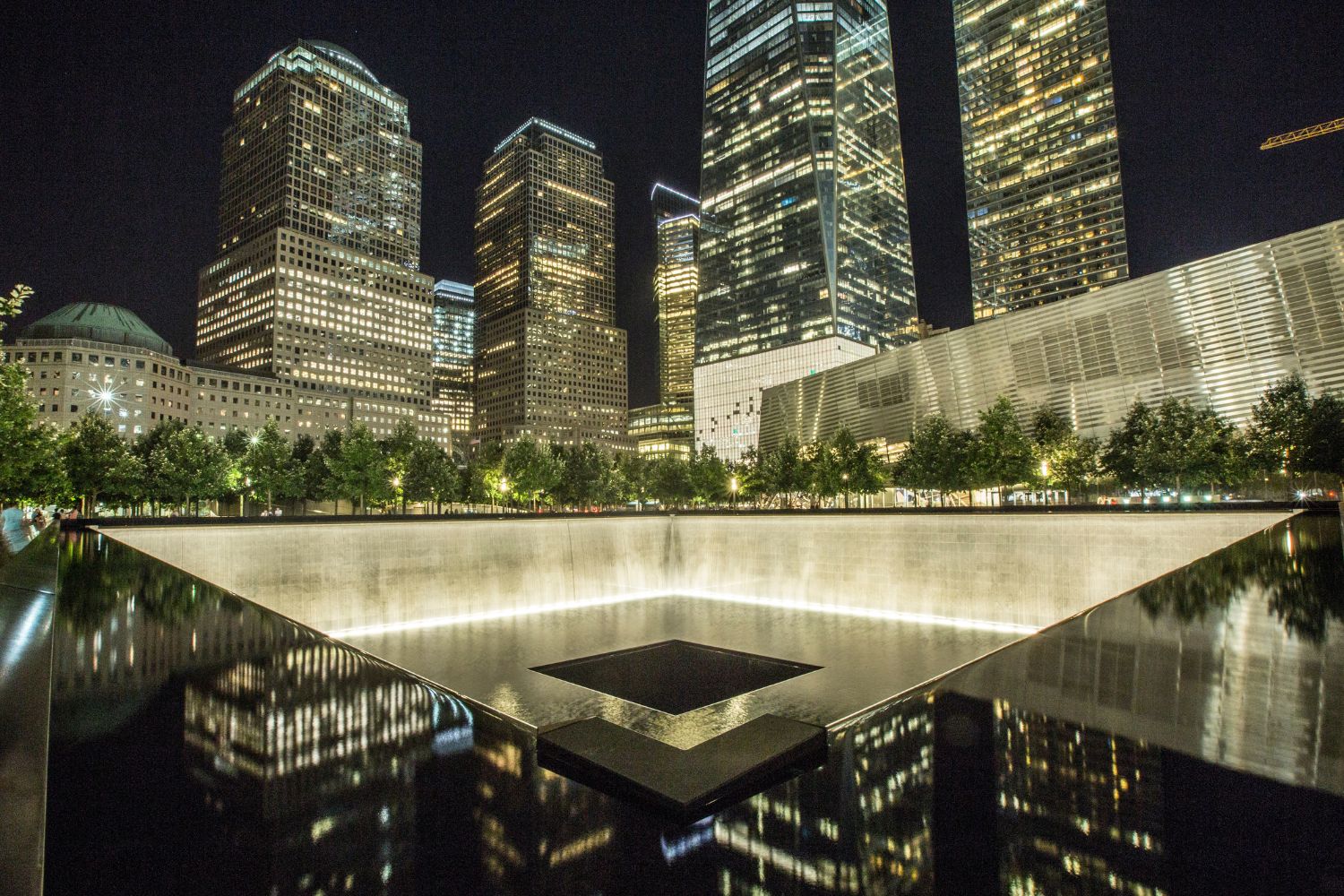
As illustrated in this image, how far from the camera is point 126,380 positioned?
123125 millimetres

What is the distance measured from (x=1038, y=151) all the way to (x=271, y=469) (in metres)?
184

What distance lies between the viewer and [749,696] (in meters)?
20.8

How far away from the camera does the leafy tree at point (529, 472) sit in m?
81.4

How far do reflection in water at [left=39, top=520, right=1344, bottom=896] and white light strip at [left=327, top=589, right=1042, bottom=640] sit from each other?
978 inches

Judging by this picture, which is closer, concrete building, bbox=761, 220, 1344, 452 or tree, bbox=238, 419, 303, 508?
concrete building, bbox=761, 220, 1344, 452

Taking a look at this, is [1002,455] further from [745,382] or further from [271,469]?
[745,382]

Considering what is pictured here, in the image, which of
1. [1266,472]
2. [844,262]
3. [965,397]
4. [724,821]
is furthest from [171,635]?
[844,262]

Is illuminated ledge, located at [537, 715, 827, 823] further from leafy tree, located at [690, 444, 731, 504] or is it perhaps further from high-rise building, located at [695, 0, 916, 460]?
high-rise building, located at [695, 0, 916, 460]

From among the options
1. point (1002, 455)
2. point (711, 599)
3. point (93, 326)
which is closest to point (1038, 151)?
point (1002, 455)

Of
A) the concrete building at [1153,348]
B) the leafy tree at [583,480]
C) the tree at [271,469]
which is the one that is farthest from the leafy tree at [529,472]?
the concrete building at [1153,348]

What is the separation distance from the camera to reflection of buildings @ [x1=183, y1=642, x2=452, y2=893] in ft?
7.52

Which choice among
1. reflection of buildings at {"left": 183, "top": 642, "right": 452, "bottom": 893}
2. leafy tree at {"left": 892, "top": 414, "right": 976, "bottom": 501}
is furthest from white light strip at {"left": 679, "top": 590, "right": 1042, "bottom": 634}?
leafy tree at {"left": 892, "top": 414, "right": 976, "bottom": 501}

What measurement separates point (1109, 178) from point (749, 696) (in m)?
187

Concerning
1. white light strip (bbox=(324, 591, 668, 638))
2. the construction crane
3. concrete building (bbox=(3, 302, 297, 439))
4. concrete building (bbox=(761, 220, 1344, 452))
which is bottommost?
white light strip (bbox=(324, 591, 668, 638))
